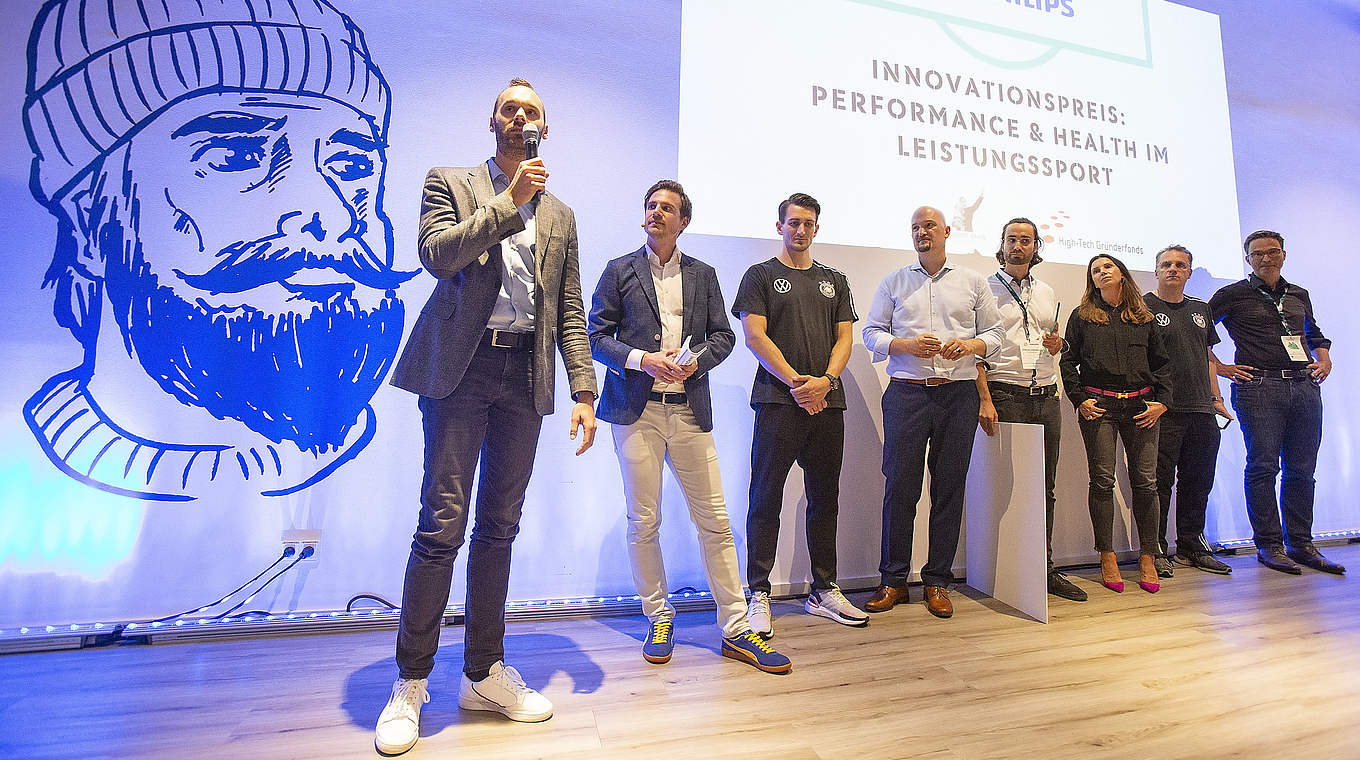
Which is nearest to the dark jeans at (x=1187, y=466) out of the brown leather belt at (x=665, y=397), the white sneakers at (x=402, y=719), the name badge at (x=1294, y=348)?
the name badge at (x=1294, y=348)

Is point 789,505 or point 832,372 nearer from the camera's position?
point 832,372

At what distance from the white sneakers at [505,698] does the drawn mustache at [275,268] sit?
1576 millimetres

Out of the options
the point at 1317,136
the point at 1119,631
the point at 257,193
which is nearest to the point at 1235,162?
the point at 1317,136

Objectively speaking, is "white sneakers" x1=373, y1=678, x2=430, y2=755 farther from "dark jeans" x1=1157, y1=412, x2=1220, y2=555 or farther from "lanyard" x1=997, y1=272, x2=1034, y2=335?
"dark jeans" x1=1157, y1=412, x2=1220, y2=555

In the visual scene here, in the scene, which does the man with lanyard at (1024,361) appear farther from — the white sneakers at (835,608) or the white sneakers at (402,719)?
the white sneakers at (402,719)

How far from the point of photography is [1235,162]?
3.70m

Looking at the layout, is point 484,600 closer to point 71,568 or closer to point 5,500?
point 71,568

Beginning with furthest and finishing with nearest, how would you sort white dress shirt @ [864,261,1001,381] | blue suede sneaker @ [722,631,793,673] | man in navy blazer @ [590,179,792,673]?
white dress shirt @ [864,261,1001,381] < man in navy blazer @ [590,179,792,673] < blue suede sneaker @ [722,631,793,673]

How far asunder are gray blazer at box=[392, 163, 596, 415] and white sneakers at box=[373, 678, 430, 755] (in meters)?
0.71

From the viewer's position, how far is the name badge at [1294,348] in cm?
320

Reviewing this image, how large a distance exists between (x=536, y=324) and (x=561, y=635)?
49.9 inches

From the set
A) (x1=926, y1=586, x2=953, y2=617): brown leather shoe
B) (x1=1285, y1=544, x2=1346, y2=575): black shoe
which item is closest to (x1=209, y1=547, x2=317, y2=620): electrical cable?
(x1=926, y1=586, x2=953, y2=617): brown leather shoe

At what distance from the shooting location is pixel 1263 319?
325cm

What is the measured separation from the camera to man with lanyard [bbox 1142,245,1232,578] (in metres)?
3.10
